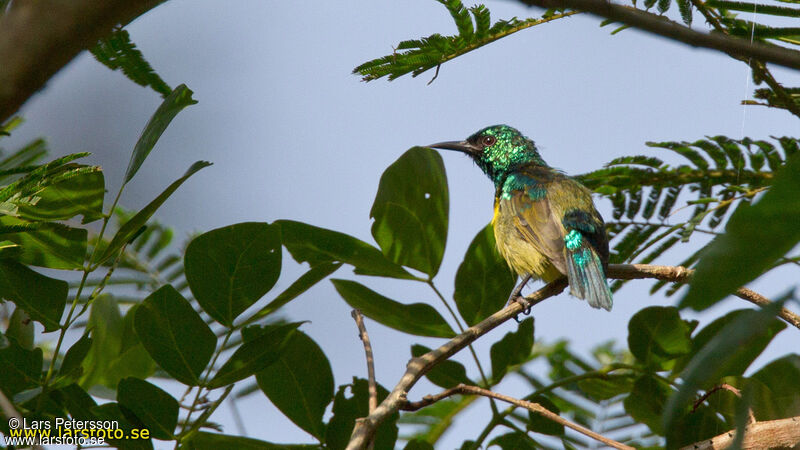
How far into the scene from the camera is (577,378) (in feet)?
8.30

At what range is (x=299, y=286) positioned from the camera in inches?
87.9

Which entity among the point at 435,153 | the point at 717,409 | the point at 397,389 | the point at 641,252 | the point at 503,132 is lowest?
the point at 717,409

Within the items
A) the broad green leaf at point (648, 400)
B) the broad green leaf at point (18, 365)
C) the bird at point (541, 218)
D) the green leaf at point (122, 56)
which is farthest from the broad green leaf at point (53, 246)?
the broad green leaf at point (648, 400)

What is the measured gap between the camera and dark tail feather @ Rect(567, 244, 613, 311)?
3609mm

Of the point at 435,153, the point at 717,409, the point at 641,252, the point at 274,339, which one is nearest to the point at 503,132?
the point at 641,252

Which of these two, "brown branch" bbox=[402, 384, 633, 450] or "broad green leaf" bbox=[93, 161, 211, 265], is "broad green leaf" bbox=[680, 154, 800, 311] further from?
"broad green leaf" bbox=[93, 161, 211, 265]

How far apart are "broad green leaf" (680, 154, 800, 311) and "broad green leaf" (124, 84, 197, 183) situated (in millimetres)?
Answer: 1426

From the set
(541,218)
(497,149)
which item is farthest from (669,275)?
(497,149)

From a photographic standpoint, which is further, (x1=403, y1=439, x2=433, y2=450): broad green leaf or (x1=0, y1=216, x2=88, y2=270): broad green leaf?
(x1=403, y1=439, x2=433, y2=450): broad green leaf

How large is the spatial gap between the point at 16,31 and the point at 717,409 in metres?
2.29

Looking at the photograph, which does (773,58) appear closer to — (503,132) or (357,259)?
(357,259)

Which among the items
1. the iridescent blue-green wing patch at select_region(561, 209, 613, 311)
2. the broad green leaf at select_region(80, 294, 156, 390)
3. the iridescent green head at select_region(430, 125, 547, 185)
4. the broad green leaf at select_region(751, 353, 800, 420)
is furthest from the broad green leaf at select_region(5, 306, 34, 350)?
the iridescent green head at select_region(430, 125, 547, 185)

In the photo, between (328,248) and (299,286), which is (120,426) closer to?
(299,286)

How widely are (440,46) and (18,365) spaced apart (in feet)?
5.06
